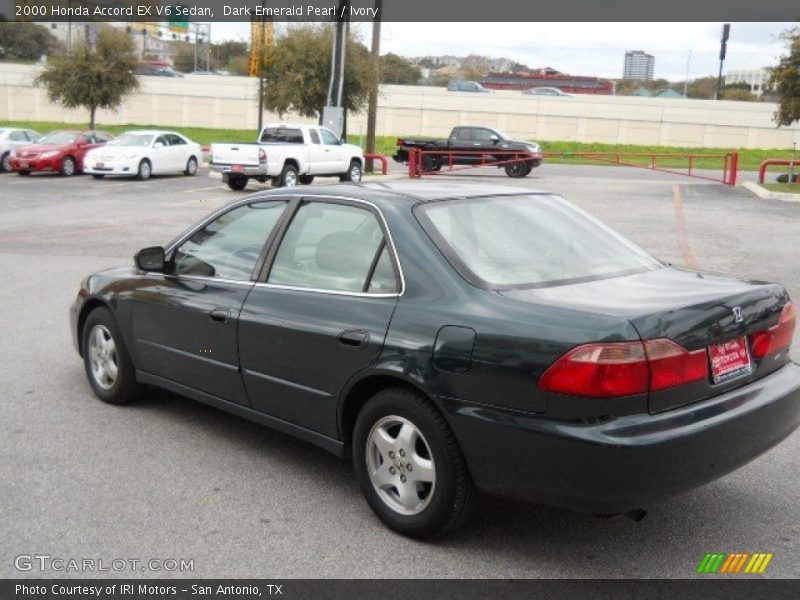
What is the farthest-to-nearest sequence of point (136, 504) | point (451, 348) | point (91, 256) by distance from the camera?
point (91, 256) < point (136, 504) < point (451, 348)

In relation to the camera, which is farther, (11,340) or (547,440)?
(11,340)

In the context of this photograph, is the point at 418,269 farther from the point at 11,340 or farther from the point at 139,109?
the point at 139,109

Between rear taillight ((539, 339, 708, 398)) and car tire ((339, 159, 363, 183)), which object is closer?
rear taillight ((539, 339, 708, 398))

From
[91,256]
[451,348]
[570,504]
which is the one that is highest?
[451,348]

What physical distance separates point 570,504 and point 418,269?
1247 mm

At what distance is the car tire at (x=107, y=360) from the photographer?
6.07m

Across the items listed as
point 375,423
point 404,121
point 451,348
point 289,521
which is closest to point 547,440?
point 451,348

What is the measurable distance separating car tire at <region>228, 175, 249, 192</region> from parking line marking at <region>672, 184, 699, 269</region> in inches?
447

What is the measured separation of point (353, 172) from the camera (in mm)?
29984

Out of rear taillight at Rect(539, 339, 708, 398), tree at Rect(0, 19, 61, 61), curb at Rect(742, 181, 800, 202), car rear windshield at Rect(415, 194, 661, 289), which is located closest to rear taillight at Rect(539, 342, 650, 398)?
rear taillight at Rect(539, 339, 708, 398)

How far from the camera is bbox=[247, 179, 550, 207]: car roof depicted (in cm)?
475

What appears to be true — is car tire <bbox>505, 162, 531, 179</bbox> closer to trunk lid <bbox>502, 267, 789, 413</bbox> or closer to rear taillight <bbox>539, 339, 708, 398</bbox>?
trunk lid <bbox>502, 267, 789, 413</bbox>

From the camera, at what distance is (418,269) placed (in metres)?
4.30

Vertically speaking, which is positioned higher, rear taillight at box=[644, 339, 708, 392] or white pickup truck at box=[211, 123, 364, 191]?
rear taillight at box=[644, 339, 708, 392]
